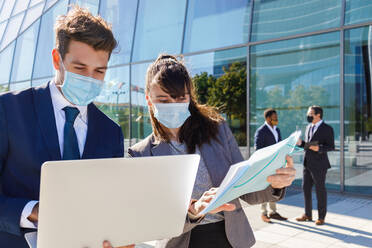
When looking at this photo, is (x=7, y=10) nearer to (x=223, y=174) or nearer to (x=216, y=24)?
(x=216, y=24)

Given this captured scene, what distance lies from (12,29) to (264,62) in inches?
557

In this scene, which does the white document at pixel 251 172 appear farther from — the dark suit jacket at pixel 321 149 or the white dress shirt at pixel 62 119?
the dark suit jacket at pixel 321 149

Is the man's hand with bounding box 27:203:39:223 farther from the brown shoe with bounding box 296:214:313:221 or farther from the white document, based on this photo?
the brown shoe with bounding box 296:214:313:221

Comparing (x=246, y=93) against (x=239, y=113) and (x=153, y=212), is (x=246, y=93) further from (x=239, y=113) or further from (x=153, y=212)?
(x=153, y=212)

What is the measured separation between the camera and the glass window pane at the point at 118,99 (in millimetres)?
10867

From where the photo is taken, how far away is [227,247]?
1.63m

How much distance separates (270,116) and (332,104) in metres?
2.39

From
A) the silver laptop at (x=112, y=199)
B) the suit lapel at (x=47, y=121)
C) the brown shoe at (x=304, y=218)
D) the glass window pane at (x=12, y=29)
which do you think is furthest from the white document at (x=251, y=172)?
the glass window pane at (x=12, y=29)

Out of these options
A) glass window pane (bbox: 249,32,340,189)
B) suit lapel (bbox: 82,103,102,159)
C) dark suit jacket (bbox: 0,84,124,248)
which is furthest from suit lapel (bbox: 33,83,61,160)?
glass window pane (bbox: 249,32,340,189)

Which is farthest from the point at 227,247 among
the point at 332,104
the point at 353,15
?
the point at 353,15

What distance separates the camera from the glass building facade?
6.68 meters

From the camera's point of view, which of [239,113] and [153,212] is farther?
[239,113]

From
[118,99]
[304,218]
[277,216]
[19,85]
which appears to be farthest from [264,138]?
[19,85]

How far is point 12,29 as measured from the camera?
1672 cm
